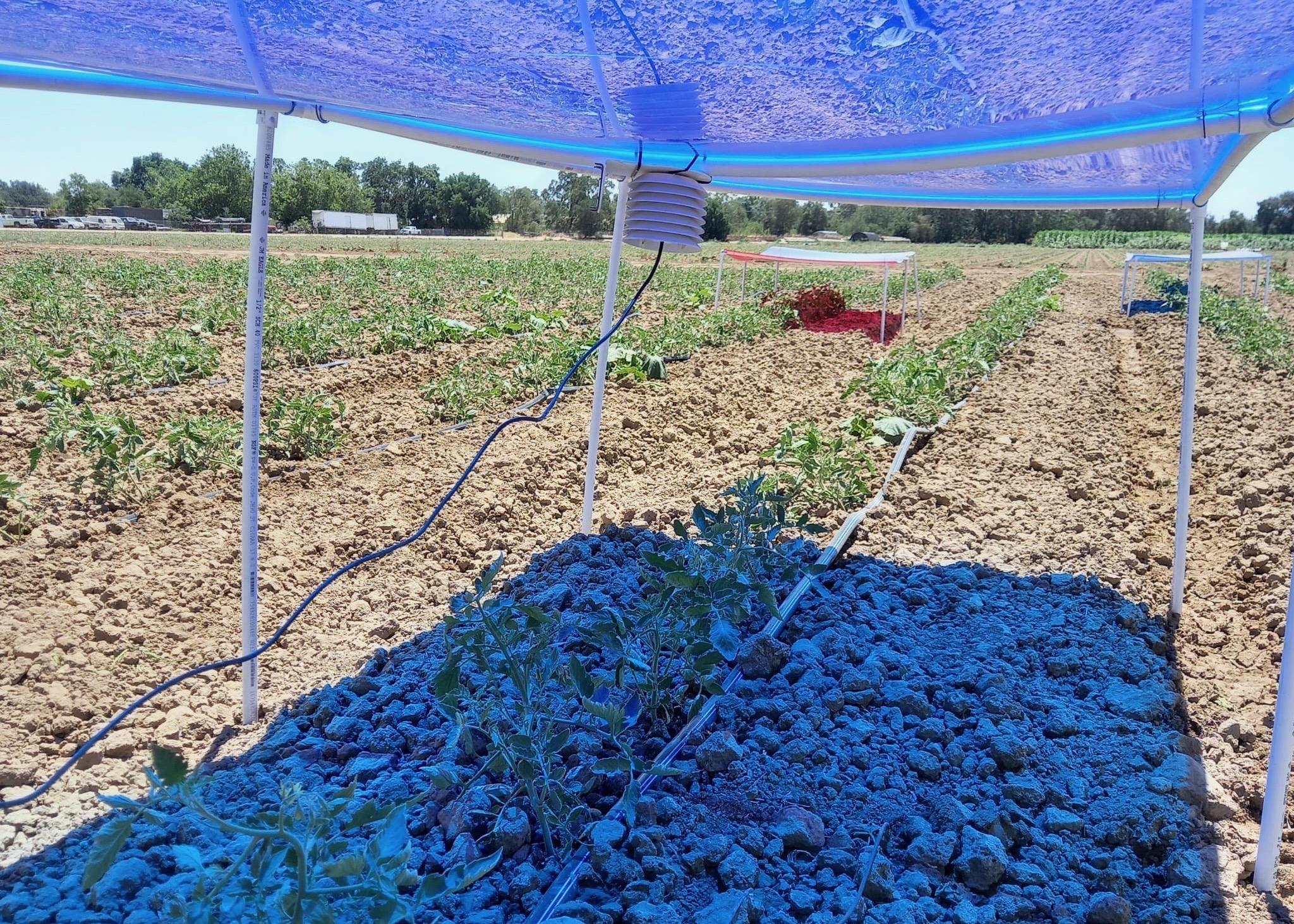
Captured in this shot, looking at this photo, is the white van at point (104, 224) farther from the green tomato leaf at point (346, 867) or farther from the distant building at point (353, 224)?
the green tomato leaf at point (346, 867)

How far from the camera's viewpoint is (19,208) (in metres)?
67.1

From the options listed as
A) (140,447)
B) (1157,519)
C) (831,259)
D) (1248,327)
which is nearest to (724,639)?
(1157,519)

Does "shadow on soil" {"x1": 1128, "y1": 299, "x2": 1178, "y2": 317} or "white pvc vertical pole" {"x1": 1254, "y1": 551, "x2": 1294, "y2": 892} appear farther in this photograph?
"shadow on soil" {"x1": 1128, "y1": 299, "x2": 1178, "y2": 317}

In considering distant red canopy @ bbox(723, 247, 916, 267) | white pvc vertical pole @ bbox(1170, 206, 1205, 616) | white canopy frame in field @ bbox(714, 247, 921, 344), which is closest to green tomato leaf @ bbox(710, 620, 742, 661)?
white pvc vertical pole @ bbox(1170, 206, 1205, 616)

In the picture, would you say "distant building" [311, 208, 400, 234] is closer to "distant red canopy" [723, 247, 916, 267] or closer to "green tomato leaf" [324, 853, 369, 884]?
"distant red canopy" [723, 247, 916, 267]

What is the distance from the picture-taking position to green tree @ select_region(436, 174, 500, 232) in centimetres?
7025

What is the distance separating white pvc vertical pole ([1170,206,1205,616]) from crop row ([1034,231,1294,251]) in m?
56.9

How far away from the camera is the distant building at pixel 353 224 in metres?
61.0

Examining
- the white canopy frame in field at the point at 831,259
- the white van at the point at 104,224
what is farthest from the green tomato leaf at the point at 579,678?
the white van at the point at 104,224

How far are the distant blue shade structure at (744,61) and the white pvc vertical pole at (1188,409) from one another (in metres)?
1.27

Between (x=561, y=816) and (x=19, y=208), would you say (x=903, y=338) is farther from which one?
(x=19, y=208)

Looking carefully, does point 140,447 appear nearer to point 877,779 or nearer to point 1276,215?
point 877,779

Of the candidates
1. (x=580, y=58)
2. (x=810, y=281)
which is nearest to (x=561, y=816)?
(x=580, y=58)

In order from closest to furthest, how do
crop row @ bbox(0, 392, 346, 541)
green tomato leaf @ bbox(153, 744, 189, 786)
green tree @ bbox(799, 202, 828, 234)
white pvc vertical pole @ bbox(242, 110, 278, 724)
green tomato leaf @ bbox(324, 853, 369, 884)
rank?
green tomato leaf @ bbox(153, 744, 189, 786) → green tomato leaf @ bbox(324, 853, 369, 884) → white pvc vertical pole @ bbox(242, 110, 278, 724) → crop row @ bbox(0, 392, 346, 541) → green tree @ bbox(799, 202, 828, 234)
